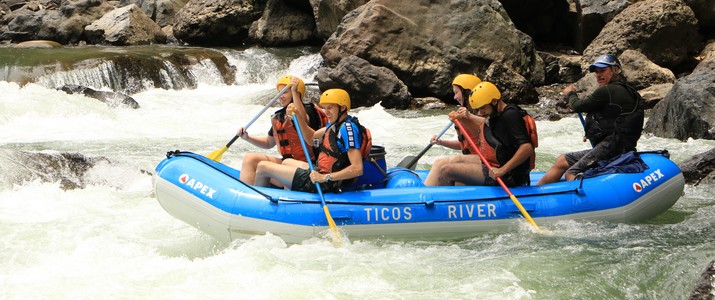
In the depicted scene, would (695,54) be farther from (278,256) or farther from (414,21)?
(278,256)

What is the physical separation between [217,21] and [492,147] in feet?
50.1

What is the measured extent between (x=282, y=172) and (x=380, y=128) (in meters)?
5.81

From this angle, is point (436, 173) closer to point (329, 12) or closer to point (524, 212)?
point (524, 212)

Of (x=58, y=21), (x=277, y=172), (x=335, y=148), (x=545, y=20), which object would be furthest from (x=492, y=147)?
(x=58, y=21)

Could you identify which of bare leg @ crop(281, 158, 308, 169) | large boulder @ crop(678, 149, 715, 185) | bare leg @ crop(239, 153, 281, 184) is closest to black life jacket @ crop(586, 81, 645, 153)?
large boulder @ crop(678, 149, 715, 185)

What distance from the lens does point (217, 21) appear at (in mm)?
19969

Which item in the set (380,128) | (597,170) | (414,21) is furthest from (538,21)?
(597,170)

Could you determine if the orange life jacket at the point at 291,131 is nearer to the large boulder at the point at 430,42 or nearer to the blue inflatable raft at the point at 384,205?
the blue inflatable raft at the point at 384,205

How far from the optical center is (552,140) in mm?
10289

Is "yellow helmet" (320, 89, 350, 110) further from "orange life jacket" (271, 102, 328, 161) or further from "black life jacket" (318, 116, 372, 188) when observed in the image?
"orange life jacket" (271, 102, 328, 161)

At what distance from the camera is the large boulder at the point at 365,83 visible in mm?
13117

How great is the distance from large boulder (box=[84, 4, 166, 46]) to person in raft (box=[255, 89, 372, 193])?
50.2 ft

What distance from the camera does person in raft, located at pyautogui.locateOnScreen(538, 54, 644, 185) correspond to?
19.2ft

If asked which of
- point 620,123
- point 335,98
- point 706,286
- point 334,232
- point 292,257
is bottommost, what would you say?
point 292,257
